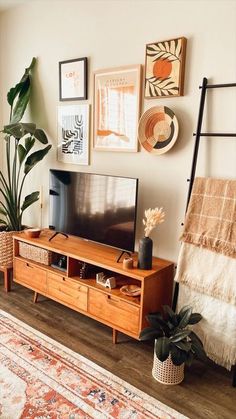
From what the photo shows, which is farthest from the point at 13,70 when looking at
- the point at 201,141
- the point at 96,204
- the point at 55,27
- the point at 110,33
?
the point at 201,141

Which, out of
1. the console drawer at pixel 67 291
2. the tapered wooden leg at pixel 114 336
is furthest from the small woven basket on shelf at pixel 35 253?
the tapered wooden leg at pixel 114 336

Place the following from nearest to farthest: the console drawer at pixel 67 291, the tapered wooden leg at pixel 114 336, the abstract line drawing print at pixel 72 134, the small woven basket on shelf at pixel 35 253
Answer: the tapered wooden leg at pixel 114 336
the console drawer at pixel 67 291
the small woven basket on shelf at pixel 35 253
the abstract line drawing print at pixel 72 134

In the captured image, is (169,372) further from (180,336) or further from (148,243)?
(148,243)

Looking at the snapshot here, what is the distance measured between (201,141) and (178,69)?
0.51 meters

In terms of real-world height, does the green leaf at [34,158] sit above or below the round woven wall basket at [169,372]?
above

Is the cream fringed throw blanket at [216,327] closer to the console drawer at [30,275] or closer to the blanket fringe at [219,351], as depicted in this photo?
the blanket fringe at [219,351]

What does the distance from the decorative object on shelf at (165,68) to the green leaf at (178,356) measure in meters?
1.64

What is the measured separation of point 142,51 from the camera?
7.98 feet

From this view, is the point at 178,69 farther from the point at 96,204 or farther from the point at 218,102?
the point at 96,204

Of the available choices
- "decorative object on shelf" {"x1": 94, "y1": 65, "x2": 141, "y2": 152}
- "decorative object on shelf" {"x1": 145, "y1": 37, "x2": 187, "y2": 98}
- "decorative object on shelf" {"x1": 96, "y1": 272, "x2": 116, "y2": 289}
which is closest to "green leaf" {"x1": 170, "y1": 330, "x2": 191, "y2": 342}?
"decorative object on shelf" {"x1": 96, "y1": 272, "x2": 116, "y2": 289}

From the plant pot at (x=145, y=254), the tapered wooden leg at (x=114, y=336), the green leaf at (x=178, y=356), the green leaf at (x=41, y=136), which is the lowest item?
the tapered wooden leg at (x=114, y=336)

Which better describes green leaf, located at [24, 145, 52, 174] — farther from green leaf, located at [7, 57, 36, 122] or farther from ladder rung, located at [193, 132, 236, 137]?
ladder rung, located at [193, 132, 236, 137]

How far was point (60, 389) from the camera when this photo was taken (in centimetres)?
189

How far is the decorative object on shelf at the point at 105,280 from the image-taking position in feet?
7.76
